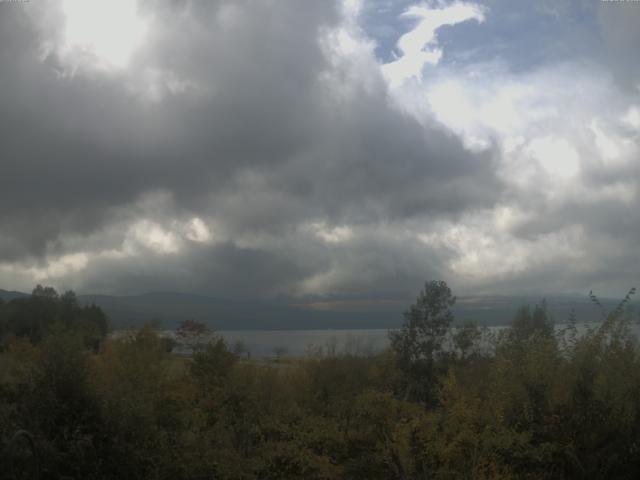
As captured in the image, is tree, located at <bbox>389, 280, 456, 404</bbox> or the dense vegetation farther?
tree, located at <bbox>389, 280, 456, 404</bbox>

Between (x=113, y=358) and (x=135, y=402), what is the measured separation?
1936 centimetres

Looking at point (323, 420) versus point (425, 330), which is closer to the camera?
point (323, 420)

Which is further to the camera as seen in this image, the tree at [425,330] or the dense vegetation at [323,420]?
the tree at [425,330]

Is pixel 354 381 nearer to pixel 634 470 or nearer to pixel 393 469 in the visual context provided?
pixel 393 469

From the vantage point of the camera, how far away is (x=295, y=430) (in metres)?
27.9

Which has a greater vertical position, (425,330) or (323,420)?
(425,330)

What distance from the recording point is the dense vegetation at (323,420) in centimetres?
1814

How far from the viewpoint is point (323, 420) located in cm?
2873

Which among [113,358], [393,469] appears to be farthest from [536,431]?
[113,358]

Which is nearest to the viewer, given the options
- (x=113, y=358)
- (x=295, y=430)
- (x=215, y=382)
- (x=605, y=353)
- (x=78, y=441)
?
(x=78, y=441)

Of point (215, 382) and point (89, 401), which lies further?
point (215, 382)

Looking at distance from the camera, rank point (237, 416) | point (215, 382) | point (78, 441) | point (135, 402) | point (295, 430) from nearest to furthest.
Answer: point (78, 441), point (135, 402), point (295, 430), point (237, 416), point (215, 382)

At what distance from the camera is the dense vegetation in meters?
18.1

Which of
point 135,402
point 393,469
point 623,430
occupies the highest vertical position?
point 135,402
